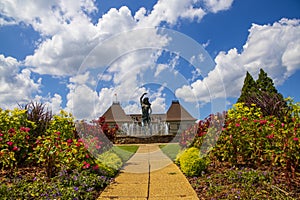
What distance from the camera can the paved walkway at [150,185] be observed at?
3.74 meters

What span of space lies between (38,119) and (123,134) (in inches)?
→ 356

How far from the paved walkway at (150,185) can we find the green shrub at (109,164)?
0.15 m

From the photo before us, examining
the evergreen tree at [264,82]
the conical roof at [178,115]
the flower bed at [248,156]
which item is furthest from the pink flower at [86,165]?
the conical roof at [178,115]

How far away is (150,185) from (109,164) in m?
1.27

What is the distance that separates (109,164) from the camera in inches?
206

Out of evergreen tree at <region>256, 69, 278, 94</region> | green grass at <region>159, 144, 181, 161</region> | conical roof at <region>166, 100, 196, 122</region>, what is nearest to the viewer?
green grass at <region>159, 144, 181, 161</region>

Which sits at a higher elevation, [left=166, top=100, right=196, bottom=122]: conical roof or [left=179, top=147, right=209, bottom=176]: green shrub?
[left=166, top=100, right=196, bottom=122]: conical roof

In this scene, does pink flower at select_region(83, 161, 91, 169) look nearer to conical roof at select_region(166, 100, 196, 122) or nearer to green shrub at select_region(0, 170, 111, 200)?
green shrub at select_region(0, 170, 111, 200)

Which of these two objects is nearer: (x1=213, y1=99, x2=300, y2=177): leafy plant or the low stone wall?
(x1=213, y1=99, x2=300, y2=177): leafy plant

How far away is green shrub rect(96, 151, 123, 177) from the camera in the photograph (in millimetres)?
4829

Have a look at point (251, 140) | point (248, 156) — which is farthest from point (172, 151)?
point (251, 140)

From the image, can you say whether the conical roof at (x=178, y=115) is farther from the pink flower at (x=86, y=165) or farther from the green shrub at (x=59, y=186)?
the green shrub at (x=59, y=186)

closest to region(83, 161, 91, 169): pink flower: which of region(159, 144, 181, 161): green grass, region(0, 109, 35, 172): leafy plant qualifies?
region(0, 109, 35, 172): leafy plant

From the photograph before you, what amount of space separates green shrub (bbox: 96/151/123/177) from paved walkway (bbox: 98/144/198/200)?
0.49 feet
